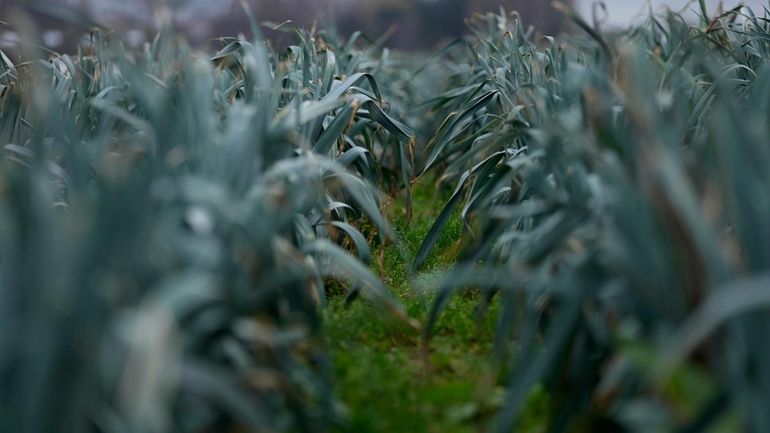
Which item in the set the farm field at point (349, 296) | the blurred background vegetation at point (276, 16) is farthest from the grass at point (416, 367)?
the blurred background vegetation at point (276, 16)

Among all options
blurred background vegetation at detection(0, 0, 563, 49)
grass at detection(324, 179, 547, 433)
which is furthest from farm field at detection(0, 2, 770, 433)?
blurred background vegetation at detection(0, 0, 563, 49)

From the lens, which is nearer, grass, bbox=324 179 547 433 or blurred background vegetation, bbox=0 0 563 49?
grass, bbox=324 179 547 433

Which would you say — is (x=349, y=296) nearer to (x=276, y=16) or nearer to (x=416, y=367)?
(x=416, y=367)

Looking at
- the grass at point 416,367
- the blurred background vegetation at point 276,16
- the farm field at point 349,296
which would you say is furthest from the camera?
the blurred background vegetation at point 276,16

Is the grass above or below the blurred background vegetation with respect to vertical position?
above

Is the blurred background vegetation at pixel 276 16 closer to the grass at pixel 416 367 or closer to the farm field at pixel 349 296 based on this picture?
the farm field at pixel 349 296

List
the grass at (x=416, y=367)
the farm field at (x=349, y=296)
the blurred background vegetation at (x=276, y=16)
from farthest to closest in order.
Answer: the blurred background vegetation at (x=276, y=16)
the grass at (x=416, y=367)
the farm field at (x=349, y=296)

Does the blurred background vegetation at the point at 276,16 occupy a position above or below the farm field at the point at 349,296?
below

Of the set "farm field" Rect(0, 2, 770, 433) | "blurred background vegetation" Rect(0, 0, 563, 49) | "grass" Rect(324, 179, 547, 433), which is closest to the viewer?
"farm field" Rect(0, 2, 770, 433)

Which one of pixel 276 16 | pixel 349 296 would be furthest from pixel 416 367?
pixel 276 16

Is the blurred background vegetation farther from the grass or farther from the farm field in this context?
the grass

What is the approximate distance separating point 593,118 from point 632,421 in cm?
75

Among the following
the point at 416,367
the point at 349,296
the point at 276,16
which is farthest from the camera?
the point at 276,16

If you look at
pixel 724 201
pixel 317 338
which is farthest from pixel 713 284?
pixel 317 338
